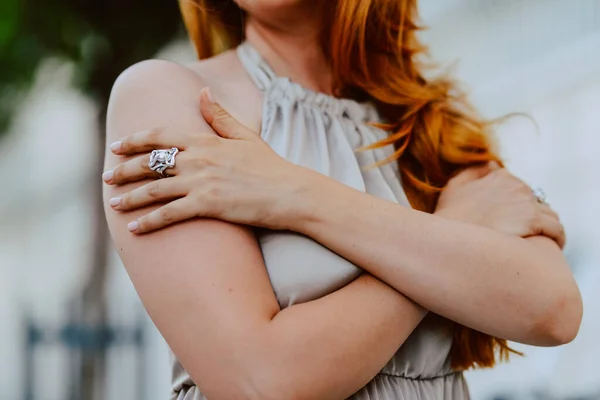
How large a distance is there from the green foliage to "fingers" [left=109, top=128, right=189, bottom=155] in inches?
113

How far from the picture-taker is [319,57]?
151 centimetres

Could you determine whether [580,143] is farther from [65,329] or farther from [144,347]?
[65,329]

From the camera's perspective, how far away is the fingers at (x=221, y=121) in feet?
3.77

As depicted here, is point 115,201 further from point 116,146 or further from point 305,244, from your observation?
point 305,244

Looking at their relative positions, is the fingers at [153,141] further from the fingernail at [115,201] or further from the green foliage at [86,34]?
the green foliage at [86,34]

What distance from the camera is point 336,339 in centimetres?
102

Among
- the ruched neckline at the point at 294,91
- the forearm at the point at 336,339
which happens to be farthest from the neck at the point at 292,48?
the forearm at the point at 336,339

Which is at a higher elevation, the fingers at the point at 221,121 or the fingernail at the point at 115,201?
the fingers at the point at 221,121

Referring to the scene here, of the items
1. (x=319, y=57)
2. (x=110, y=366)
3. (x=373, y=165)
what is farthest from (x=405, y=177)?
(x=110, y=366)

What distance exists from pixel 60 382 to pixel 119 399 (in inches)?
15.4

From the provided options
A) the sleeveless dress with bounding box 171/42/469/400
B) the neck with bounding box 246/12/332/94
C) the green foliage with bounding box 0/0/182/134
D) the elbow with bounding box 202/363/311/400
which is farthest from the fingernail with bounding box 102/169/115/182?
the green foliage with bounding box 0/0/182/134

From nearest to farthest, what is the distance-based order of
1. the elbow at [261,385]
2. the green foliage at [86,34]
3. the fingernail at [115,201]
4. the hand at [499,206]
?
the elbow at [261,385]
the fingernail at [115,201]
the hand at [499,206]
the green foliage at [86,34]

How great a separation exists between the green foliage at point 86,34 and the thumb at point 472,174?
275cm

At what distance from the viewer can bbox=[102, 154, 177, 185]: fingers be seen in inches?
42.3
